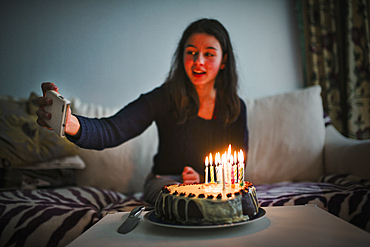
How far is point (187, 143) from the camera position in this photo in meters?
1.56

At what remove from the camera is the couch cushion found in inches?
66.5

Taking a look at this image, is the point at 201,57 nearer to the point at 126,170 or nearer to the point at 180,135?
the point at 180,135

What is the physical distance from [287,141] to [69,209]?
1293 millimetres

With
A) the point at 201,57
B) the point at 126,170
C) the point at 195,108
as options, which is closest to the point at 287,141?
the point at 195,108

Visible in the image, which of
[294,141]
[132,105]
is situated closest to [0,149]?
[132,105]

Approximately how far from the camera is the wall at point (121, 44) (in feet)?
7.29

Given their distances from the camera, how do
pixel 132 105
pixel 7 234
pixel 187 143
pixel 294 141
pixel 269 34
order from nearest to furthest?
pixel 7 234
pixel 132 105
pixel 187 143
pixel 294 141
pixel 269 34

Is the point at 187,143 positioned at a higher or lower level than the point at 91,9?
lower

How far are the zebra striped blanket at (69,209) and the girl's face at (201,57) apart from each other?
702 millimetres

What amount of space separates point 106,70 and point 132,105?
0.95 m

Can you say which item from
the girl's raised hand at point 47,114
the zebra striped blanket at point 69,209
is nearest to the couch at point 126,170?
the zebra striped blanket at point 69,209

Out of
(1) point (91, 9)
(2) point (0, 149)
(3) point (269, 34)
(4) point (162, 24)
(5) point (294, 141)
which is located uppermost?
(1) point (91, 9)

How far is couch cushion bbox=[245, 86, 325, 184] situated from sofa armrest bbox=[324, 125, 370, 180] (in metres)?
0.05

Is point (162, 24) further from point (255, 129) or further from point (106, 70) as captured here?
point (255, 129)
